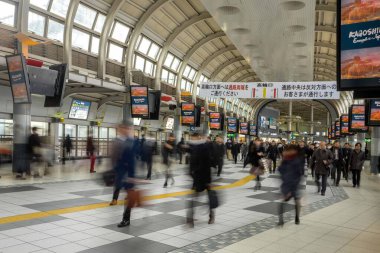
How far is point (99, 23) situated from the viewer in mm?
22750

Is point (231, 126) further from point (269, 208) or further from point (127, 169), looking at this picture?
point (127, 169)

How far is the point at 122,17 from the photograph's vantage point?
23844 millimetres

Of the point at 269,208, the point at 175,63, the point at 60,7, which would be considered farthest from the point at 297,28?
the point at 175,63

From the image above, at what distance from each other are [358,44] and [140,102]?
1544 centimetres

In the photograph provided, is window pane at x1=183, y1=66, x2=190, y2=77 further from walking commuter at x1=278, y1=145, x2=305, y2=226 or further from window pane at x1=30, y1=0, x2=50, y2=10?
walking commuter at x1=278, y1=145, x2=305, y2=226

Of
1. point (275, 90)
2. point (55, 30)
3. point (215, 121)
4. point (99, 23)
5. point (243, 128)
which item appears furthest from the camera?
point (243, 128)

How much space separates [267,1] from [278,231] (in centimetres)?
1117

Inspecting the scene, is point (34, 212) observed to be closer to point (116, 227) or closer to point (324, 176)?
point (116, 227)

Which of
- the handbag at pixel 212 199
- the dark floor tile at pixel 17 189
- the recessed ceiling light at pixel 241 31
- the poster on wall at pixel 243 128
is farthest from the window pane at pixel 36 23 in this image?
the poster on wall at pixel 243 128

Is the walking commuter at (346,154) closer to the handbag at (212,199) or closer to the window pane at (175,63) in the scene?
the handbag at (212,199)

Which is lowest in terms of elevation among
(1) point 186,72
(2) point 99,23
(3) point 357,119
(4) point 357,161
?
(4) point 357,161

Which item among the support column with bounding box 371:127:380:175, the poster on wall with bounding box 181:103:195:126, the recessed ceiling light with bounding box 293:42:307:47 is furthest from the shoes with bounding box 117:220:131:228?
the poster on wall with bounding box 181:103:195:126

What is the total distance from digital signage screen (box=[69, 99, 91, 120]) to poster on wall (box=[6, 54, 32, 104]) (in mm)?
11581

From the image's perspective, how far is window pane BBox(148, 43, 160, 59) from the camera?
29000 mm
